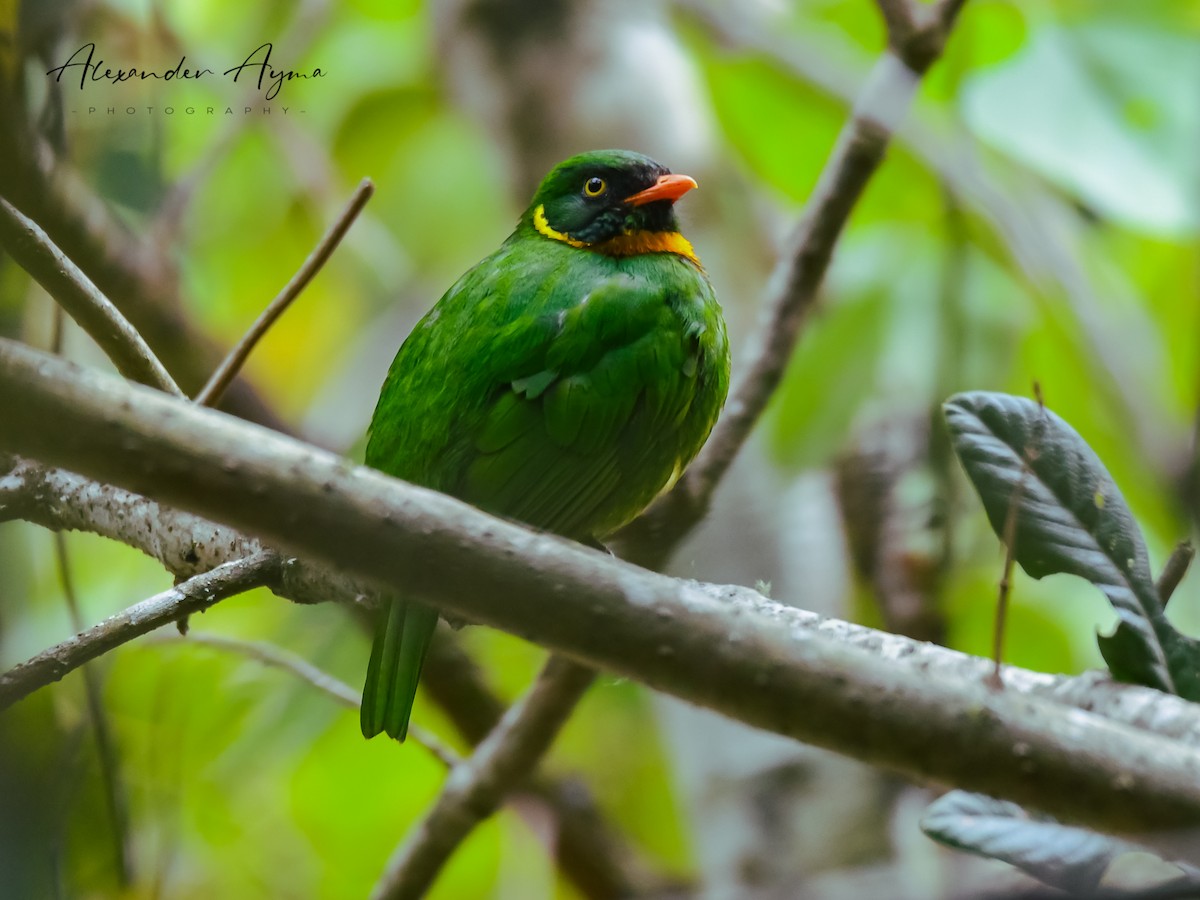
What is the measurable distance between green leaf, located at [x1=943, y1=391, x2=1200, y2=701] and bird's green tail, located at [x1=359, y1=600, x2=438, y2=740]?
3.61ft

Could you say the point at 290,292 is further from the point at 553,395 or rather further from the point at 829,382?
the point at 829,382

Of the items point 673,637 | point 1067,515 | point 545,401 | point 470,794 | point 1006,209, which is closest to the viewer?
point 673,637

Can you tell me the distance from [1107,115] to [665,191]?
2.08 metres

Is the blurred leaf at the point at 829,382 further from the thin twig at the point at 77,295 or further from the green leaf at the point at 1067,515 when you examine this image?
the thin twig at the point at 77,295

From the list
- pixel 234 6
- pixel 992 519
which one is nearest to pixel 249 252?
pixel 234 6

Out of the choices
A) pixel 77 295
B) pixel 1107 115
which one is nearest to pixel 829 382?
pixel 1107 115

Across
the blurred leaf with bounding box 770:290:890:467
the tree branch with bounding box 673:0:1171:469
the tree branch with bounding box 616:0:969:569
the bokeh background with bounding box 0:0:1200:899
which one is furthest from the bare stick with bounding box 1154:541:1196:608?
the tree branch with bounding box 673:0:1171:469

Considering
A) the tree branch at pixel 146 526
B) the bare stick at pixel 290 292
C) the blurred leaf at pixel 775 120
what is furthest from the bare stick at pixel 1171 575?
the blurred leaf at pixel 775 120

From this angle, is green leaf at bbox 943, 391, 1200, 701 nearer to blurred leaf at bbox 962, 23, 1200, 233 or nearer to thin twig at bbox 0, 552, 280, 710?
thin twig at bbox 0, 552, 280, 710

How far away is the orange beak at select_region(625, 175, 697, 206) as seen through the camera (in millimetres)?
3264

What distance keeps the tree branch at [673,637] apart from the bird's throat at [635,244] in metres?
1.82

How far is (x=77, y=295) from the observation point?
223cm

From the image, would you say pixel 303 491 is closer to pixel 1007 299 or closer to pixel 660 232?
pixel 660 232

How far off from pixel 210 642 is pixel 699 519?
4.33 feet
